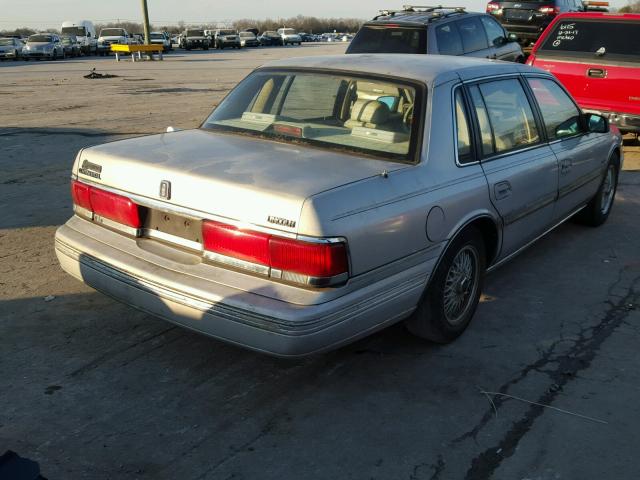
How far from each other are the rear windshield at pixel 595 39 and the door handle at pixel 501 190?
20.0 ft

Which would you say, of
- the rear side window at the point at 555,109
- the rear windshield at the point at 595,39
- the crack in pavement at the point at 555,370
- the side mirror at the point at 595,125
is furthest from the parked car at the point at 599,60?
the crack in pavement at the point at 555,370

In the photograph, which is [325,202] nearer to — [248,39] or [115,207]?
[115,207]

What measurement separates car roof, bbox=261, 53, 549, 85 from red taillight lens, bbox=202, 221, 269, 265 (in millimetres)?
1506

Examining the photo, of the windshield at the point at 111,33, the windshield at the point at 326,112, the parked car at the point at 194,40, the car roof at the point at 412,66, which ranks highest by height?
the car roof at the point at 412,66

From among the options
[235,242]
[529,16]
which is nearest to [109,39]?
[529,16]

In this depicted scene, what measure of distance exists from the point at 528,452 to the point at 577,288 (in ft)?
7.40

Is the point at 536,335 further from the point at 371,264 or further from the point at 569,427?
the point at 371,264

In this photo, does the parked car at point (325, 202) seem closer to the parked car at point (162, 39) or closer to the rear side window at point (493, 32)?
the rear side window at point (493, 32)

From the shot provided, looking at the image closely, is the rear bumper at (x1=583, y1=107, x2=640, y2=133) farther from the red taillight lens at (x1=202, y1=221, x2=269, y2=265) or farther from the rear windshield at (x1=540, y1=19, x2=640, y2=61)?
the red taillight lens at (x1=202, y1=221, x2=269, y2=265)

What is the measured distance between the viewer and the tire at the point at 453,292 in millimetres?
3801

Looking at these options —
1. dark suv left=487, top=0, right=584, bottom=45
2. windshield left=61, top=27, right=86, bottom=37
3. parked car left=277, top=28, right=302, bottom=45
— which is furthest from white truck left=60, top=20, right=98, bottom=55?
dark suv left=487, top=0, right=584, bottom=45

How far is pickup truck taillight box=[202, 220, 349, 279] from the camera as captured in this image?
304 centimetres

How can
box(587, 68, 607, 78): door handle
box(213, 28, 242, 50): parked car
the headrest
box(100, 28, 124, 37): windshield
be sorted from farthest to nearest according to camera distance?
box(213, 28, 242, 50): parked car, box(100, 28, 124, 37): windshield, box(587, 68, 607, 78): door handle, the headrest

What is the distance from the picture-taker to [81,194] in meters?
3.94
